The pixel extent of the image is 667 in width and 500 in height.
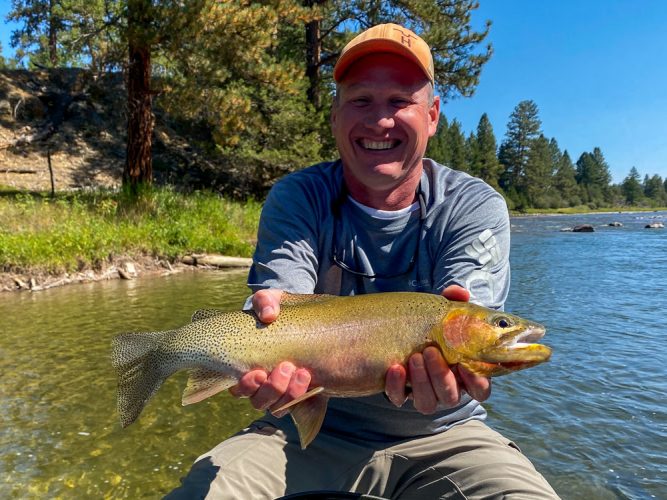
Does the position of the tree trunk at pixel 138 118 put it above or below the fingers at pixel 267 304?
above

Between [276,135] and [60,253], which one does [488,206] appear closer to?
[60,253]

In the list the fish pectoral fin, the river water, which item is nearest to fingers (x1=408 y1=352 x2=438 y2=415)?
the fish pectoral fin

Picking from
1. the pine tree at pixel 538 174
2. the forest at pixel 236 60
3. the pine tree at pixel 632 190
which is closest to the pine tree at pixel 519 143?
the pine tree at pixel 538 174

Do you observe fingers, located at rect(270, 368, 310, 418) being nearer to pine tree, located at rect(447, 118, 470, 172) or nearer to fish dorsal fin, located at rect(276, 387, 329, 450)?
fish dorsal fin, located at rect(276, 387, 329, 450)

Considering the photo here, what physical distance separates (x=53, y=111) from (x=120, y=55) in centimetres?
1131

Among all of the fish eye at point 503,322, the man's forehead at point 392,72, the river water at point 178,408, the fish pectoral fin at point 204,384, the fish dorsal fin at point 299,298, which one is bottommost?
the river water at point 178,408

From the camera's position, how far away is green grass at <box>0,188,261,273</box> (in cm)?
1027

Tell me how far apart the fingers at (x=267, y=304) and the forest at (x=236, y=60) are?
10944mm

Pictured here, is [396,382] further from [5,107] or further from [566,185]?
[566,185]

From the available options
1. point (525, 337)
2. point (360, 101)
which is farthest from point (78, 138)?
point (525, 337)

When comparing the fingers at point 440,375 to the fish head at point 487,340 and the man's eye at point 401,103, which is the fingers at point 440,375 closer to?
the fish head at point 487,340

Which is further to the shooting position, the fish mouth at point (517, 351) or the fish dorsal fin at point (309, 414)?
the fish dorsal fin at point (309, 414)

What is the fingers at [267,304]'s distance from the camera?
2363mm

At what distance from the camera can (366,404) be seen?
263 cm
